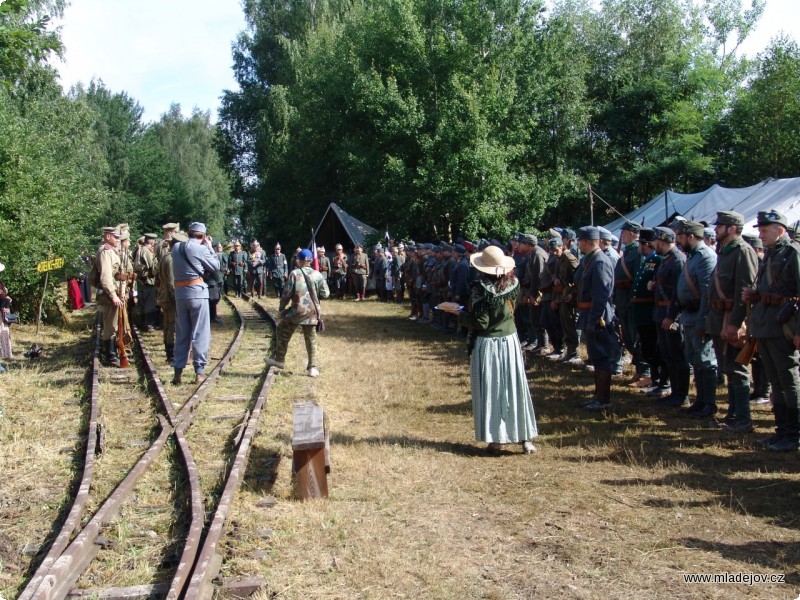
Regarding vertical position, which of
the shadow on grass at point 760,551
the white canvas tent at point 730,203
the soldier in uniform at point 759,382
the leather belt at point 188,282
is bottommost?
the shadow on grass at point 760,551

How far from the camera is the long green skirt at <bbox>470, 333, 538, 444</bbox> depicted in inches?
262

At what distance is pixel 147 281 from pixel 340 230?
660 inches

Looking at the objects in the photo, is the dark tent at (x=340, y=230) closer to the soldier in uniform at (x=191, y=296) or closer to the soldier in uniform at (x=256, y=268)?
the soldier in uniform at (x=256, y=268)

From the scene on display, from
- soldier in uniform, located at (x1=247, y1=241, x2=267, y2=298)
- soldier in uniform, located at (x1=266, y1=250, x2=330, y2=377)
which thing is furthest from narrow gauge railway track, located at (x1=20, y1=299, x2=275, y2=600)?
soldier in uniform, located at (x1=247, y1=241, x2=267, y2=298)

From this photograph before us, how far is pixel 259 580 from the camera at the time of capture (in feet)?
14.3

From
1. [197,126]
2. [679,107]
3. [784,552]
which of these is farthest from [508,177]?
[197,126]

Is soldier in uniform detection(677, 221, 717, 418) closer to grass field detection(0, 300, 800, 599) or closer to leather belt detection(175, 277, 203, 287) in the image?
grass field detection(0, 300, 800, 599)

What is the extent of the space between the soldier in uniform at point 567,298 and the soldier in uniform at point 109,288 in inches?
256

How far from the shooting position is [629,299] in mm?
9727

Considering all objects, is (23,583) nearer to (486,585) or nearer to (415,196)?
(486,585)

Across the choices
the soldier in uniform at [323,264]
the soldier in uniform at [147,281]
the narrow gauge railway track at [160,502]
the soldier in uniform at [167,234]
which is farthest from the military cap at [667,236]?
the soldier in uniform at [323,264]

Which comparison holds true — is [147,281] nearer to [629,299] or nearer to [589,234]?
[629,299]

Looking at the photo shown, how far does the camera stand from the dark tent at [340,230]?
29.1 metres

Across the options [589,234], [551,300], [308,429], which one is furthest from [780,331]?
[551,300]
